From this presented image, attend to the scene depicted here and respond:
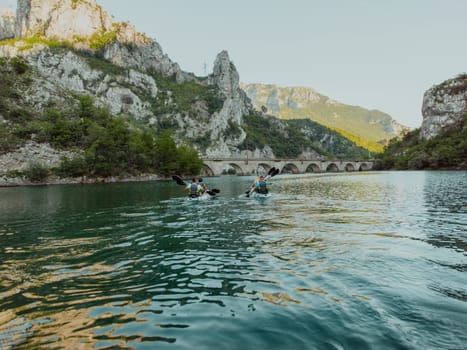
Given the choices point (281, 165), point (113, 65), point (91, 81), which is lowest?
point (281, 165)

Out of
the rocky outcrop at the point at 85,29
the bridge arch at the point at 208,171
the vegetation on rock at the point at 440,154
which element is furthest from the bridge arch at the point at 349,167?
the rocky outcrop at the point at 85,29

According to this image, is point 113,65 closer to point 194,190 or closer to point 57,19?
point 57,19

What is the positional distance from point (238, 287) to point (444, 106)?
556 ft

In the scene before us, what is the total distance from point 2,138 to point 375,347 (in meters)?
82.4

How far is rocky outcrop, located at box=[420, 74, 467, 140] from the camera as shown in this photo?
444 ft

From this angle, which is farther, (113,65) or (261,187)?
(113,65)

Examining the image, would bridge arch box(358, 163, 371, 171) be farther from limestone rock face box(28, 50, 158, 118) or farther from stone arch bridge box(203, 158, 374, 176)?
limestone rock face box(28, 50, 158, 118)

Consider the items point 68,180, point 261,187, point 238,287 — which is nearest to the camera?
point 238,287

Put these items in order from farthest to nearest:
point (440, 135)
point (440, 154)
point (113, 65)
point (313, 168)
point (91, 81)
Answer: point (113, 65) → point (313, 168) → point (91, 81) → point (440, 135) → point (440, 154)

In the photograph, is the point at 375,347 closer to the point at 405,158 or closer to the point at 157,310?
the point at 157,310

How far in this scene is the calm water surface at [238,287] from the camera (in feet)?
15.9

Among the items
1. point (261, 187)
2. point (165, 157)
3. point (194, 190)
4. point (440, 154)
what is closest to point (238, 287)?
point (194, 190)

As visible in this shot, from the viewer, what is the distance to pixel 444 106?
5502 inches

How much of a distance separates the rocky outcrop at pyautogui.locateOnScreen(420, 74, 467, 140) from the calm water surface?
152863 millimetres
